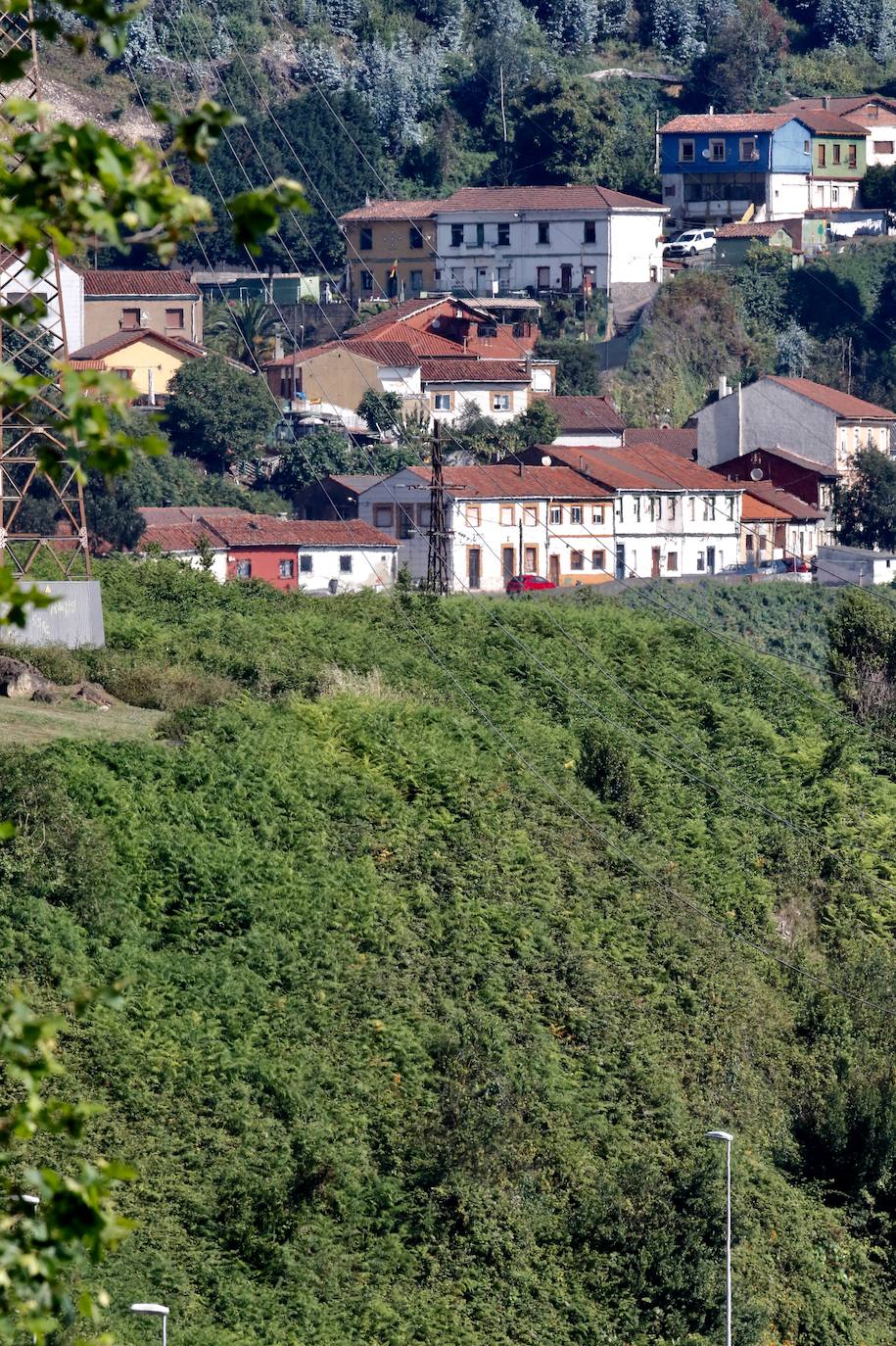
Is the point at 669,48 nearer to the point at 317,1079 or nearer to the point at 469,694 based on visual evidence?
the point at 469,694

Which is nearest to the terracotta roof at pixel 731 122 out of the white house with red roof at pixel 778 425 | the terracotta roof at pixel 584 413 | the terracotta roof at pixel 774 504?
the terracotta roof at pixel 584 413

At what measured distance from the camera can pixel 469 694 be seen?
33562mm

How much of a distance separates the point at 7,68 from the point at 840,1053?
71.2 ft

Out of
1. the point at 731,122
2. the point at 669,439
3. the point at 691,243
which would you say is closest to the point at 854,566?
the point at 669,439

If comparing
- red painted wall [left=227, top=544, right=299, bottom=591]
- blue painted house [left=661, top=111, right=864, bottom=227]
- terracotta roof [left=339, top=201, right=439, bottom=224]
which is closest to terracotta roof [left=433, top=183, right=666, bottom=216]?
terracotta roof [left=339, top=201, right=439, bottom=224]

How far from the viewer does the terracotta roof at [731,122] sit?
90750mm

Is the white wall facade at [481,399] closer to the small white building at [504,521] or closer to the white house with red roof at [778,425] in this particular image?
the white house with red roof at [778,425]

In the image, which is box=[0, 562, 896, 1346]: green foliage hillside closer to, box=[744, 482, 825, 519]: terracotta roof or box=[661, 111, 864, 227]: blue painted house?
box=[744, 482, 825, 519]: terracotta roof

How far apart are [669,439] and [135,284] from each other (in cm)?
1841

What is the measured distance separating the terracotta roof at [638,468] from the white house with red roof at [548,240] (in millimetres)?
16554

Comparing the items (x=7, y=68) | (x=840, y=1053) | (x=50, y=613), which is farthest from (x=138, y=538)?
(x=7, y=68)

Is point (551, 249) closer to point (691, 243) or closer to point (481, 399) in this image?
point (691, 243)

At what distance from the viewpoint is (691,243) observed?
88750mm

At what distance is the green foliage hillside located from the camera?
20047 mm
